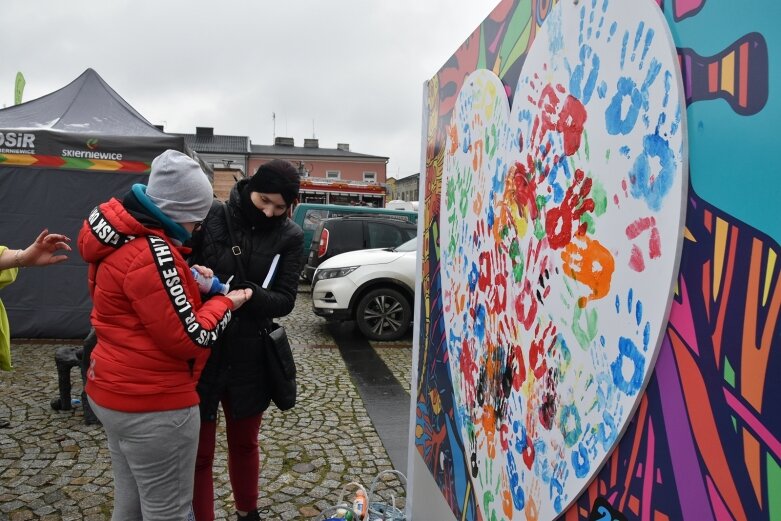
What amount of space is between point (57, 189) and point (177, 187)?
19.4 ft

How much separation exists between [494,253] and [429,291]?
0.81 metres

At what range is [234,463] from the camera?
8.99 feet

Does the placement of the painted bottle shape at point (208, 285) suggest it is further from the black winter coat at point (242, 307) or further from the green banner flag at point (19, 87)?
the green banner flag at point (19, 87)

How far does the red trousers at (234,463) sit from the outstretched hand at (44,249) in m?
0.94

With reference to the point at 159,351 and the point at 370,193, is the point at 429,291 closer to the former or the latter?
the point at 159,351

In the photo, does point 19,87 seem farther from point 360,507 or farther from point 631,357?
point 631,357

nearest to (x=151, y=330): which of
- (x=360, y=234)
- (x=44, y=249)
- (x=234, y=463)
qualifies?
(x=44, y=249)

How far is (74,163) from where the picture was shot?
6840 mm

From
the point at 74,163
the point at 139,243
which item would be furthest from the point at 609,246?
the point at 74,163

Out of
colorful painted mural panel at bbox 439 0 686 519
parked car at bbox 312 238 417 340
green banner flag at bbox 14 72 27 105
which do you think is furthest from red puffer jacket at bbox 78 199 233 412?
green banner flag at bbox 14 72 27 105

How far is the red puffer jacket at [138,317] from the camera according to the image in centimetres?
181

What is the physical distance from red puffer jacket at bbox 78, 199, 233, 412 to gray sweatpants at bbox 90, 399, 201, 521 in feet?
0.15

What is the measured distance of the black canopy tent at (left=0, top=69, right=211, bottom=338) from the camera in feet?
22.2

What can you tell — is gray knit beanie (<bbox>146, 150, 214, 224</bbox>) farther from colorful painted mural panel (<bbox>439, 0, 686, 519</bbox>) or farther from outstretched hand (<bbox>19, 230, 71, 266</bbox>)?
colorful painted mural panel (<bbox>439, 0, 686, 519</bbox>)
